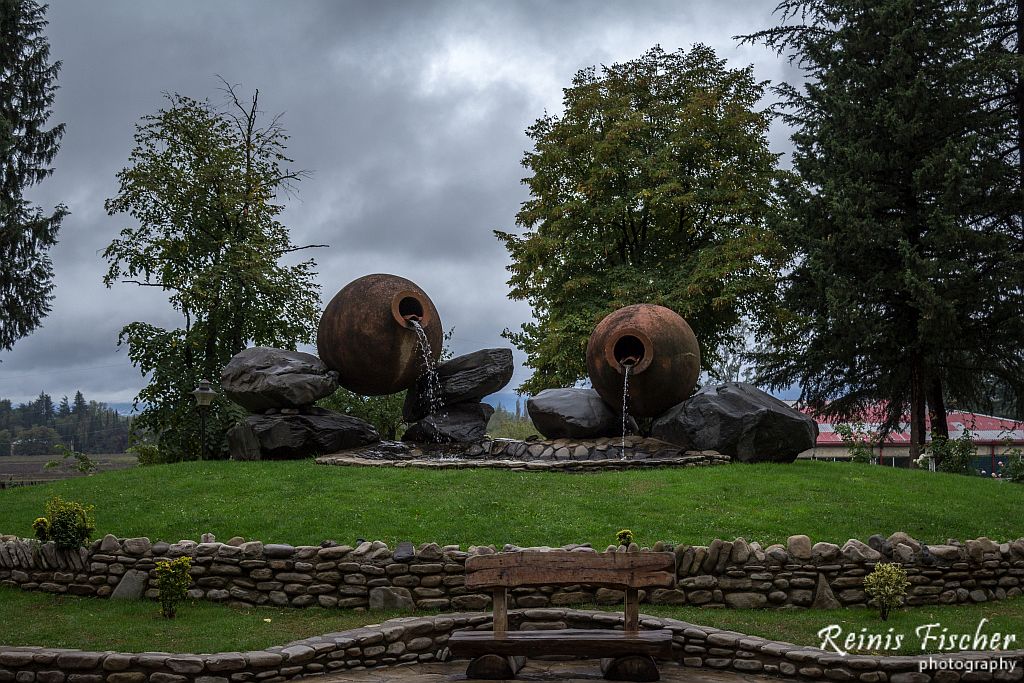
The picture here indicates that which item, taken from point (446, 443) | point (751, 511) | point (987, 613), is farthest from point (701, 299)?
point (987, 613)

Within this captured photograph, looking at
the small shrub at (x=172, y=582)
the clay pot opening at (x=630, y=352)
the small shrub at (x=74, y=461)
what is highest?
the clay pot opening at (x=630, y=352)

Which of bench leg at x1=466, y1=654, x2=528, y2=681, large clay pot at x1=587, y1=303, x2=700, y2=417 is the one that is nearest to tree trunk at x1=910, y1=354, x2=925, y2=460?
large clay pot at x1=587, y1=303, x2=700, y2=417

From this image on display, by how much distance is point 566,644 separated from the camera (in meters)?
6.65

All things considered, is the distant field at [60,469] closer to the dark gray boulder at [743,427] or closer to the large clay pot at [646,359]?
the large clay pot at [646,359]

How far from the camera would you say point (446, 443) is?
53.6ft

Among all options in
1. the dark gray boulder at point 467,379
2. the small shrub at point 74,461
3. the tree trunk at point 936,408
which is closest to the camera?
the dark gray boulder at point 467,379

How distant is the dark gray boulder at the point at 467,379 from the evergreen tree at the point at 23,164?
1332 cm

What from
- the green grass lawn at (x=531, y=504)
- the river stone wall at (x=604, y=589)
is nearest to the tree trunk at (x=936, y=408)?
the green grass lawn at (x=531, y=504)

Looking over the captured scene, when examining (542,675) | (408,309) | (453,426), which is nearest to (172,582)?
(542,675)

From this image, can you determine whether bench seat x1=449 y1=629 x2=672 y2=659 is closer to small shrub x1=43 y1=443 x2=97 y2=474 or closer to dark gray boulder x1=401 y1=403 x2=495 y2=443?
dark gray boulder x1=401 y1=403 x2=495 y2=443

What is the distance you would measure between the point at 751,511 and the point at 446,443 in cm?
700

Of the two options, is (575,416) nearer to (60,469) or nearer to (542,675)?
(542,675)

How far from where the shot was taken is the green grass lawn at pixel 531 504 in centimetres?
1009

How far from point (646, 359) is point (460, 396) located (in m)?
4.09
